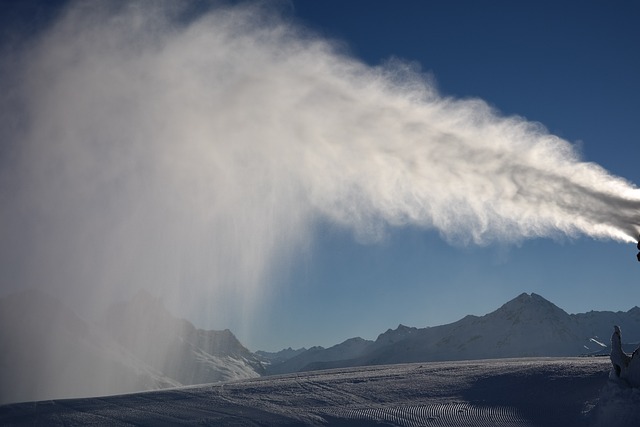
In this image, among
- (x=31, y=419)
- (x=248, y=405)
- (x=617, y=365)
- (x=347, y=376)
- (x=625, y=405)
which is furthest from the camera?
(x=347, y=376)

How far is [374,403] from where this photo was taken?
4756 centimetres

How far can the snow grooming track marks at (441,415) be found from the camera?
4084 centimetres

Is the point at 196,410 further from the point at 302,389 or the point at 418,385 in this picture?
the point at 418,385

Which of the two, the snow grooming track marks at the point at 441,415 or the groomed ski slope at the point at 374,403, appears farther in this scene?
the groomed ski slope at the point at 374,403

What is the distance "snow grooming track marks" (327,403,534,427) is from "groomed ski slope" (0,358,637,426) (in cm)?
8

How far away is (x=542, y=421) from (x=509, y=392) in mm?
8214

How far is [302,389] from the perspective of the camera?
5456 centimetres

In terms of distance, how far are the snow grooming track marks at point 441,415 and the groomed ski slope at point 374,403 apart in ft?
0.25

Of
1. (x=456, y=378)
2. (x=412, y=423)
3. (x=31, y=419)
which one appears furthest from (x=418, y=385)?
(x=31, y=419)

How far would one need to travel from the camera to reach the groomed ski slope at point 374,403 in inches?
1655

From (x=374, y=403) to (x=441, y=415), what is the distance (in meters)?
6.70

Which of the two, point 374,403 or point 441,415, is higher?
point 374,403

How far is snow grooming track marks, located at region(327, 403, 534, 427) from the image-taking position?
134 ft

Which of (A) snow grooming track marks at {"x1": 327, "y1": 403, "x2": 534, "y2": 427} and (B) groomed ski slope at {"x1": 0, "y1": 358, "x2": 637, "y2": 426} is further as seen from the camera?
(B) groomed ski slope at {"x1": 0, "y1": 358, "x2": 637, "y2": 426}
